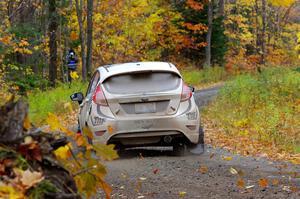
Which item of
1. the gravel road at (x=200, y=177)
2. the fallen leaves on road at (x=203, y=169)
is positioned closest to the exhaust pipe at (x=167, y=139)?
the gravel road at (x=200, y=177)

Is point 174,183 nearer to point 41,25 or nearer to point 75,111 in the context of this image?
point 75,111

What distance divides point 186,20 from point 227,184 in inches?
1206

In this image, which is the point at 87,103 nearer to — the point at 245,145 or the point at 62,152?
the point at 245,145

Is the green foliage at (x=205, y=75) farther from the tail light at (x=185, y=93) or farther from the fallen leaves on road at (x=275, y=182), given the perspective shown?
the fallen leaves on road at (x=275, y=182)

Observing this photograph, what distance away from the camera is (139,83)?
34.6 feet

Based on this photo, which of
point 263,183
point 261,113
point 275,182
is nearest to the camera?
point 263,183

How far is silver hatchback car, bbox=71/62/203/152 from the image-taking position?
10.3 meters

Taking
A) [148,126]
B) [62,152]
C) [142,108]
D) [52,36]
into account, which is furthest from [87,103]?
[52,36]

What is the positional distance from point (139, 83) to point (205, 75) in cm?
2492

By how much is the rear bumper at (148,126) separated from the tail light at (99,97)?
0.49ft

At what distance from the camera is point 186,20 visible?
38094mm

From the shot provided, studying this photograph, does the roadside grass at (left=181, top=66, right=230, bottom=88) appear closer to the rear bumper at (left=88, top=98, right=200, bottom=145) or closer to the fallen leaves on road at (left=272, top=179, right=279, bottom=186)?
the rear bumper at (left=88, top=98, right=200, bottom=145)

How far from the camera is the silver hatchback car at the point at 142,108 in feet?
33.9

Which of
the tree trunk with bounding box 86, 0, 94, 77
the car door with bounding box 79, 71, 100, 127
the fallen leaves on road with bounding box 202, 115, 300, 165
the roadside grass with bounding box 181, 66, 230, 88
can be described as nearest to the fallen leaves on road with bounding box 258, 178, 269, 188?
the fallen leaves on road with bounding box 202, 115, 300, 165
